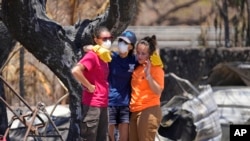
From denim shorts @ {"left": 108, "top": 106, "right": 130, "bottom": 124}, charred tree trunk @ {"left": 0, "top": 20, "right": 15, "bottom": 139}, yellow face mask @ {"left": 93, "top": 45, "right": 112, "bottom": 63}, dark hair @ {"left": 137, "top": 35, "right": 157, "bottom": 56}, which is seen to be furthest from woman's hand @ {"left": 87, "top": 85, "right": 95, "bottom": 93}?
charred tree trunk @ {"left": 0, "top": 20, "right": 15, "bottom": 139}

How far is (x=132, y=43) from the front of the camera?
6.68 meters

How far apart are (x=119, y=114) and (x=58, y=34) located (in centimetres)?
139

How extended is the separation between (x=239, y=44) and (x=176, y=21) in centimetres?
1211

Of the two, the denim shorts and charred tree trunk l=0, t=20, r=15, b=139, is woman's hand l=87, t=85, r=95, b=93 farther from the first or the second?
charred tree trunk l=0, t=20, r=15, b=139

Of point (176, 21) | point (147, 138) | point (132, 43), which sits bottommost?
point (176, 21)

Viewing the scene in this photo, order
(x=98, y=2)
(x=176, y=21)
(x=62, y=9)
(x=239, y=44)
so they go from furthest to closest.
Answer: (x=176, y=21), (x=239, y=44), (x=98, y=2), (x=62, y=9)

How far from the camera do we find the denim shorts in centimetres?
680

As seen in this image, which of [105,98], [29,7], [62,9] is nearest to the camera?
[105,98]

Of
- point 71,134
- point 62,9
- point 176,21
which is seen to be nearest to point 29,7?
point 71,134

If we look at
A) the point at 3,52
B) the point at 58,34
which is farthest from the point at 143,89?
the point at 3,52

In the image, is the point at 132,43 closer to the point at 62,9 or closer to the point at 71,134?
the point at 71,134

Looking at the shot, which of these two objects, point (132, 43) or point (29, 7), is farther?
point (29, 7)

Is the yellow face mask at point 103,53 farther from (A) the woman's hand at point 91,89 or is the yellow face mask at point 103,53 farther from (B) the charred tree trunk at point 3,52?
(B) the charred tree trunk at point 3,52

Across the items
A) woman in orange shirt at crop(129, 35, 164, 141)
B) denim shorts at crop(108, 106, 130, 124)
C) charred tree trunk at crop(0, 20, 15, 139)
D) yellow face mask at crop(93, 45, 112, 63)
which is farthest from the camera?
charred tree trunk at crop(0, 20, 15, 139)
